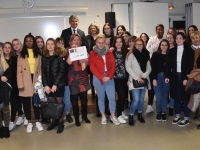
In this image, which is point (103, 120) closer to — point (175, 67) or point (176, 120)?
point (176, 120)

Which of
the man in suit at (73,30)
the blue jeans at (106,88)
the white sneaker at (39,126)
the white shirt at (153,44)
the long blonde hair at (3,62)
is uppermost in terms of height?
the man in suit at (73,30)

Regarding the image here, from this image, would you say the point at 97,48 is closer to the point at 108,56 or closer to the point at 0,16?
the point at 108,56

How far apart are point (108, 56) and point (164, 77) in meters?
0.92

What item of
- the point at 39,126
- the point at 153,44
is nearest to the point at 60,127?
the point at 39,126

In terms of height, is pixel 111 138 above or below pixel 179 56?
below

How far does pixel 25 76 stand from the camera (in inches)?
139

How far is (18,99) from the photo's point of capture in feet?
12.4

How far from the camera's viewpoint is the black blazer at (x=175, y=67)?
11.4 ft

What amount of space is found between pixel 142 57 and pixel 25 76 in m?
1.75

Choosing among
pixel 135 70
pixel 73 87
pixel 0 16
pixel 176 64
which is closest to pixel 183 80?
pixel 176 64

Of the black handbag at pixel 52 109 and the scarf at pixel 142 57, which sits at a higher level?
the scarf at pixel 142 57

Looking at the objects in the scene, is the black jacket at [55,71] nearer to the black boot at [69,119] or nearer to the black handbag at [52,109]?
the black handbag at [52,109]

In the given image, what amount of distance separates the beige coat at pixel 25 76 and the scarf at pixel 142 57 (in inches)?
57.2

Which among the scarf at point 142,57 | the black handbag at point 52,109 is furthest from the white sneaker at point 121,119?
the black handbag at point 52,109
